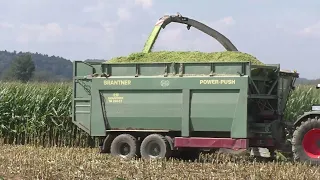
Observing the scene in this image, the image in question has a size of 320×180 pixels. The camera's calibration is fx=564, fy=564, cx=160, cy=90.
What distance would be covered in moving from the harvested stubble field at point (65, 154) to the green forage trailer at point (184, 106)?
0.50 metres

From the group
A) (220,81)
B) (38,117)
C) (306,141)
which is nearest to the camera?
(306,141)

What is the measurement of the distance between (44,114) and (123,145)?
17.0ft

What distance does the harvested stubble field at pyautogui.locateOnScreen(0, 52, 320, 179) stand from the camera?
30.0ft

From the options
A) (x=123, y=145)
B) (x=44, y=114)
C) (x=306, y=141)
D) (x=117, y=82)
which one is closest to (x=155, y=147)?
(x=123, y=145)

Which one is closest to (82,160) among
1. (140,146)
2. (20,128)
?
(140,146)

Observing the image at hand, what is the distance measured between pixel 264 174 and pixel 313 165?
199 centimetres

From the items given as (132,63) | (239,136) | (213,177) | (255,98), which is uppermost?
(132,63)

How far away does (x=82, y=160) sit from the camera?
36.6 ft

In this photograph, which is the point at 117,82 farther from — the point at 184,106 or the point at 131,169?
the point at 131,169

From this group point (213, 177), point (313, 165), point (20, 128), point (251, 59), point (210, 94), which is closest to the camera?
point (213, 177)

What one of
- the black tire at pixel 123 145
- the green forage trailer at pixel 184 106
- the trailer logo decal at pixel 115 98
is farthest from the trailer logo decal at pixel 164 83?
the black tire at pixel 123 145

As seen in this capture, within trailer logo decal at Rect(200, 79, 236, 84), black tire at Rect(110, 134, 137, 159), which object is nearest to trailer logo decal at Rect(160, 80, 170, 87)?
trailer logo decal at Rect(200, 79, 236, 84)

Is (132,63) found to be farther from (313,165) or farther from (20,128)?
(20,128)

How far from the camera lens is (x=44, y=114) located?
16.8 metres
